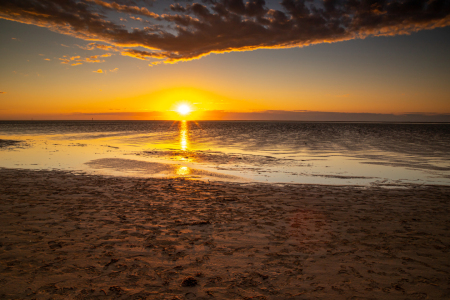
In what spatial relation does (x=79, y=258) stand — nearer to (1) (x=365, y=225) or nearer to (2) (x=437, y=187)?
(1) (x=365, y=225)

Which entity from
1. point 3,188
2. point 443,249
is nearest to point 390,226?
point 443,249

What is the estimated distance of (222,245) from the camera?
6.23 m

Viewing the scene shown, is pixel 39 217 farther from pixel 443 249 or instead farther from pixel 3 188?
pixel 443 249

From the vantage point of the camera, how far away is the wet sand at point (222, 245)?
4.63m

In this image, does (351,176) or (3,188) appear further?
(351,176)

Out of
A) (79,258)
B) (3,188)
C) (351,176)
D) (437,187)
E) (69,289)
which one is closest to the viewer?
(69,289)

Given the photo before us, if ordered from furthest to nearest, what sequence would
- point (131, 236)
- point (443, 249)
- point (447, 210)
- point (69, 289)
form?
1. point (447, 210)
2. point (131, 236)
3. point (443, 249)
4. point (69, 289)

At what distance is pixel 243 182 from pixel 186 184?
2.98 meters

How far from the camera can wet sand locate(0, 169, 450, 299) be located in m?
4.63

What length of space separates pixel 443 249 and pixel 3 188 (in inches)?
616

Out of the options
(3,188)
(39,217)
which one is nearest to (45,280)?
(39,217)

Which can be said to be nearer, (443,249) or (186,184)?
(443,249)

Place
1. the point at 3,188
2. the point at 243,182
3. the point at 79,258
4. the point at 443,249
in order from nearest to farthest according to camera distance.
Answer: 1. the point at 79,258
2. the point at 443,249
3. the point at 3,188
4. the point at 243,182

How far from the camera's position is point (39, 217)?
25.2 feet
